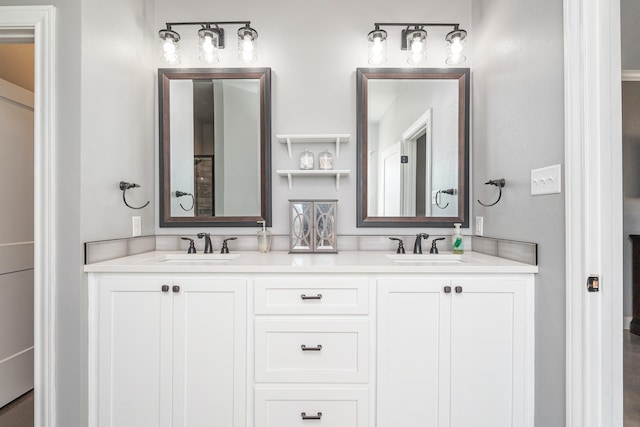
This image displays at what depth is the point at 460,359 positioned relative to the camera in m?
1.38

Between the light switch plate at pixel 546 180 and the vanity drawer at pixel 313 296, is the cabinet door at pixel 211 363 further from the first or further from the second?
the light switch plate at pixel 546 180

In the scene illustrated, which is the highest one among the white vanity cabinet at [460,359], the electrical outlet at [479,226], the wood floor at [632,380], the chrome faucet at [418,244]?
the electrical outlet at [479,226]

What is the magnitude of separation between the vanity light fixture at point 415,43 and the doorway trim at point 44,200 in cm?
156

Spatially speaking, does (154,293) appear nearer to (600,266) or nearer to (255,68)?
(255,68)

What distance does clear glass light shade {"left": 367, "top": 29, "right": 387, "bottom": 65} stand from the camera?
1.83 metres

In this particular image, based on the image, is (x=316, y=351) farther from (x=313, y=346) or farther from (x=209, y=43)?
(x=209, y=43)

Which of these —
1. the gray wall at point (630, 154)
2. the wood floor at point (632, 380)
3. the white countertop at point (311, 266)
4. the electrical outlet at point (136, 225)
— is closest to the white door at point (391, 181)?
the white countertop at point (311, 266)

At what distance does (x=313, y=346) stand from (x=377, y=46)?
166 centimetres

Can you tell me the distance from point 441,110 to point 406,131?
0.85 feet

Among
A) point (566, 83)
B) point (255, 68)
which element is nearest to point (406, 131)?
point (566, 83)

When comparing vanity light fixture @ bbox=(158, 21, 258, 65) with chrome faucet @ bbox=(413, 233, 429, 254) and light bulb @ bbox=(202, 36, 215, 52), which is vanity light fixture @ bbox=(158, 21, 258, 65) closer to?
light bulb @ bbox=(202, 36, 215, 52)

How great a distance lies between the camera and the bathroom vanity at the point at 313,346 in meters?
1.38

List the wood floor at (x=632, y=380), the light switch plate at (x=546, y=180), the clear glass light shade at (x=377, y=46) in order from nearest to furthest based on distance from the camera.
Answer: the light switch plate at (x=546, y=180), the wood floor at (x=632, y=380), the clear glass light shade at (x=377, y=46)

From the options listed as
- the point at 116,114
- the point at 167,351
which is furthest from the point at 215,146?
the point at 167,351
